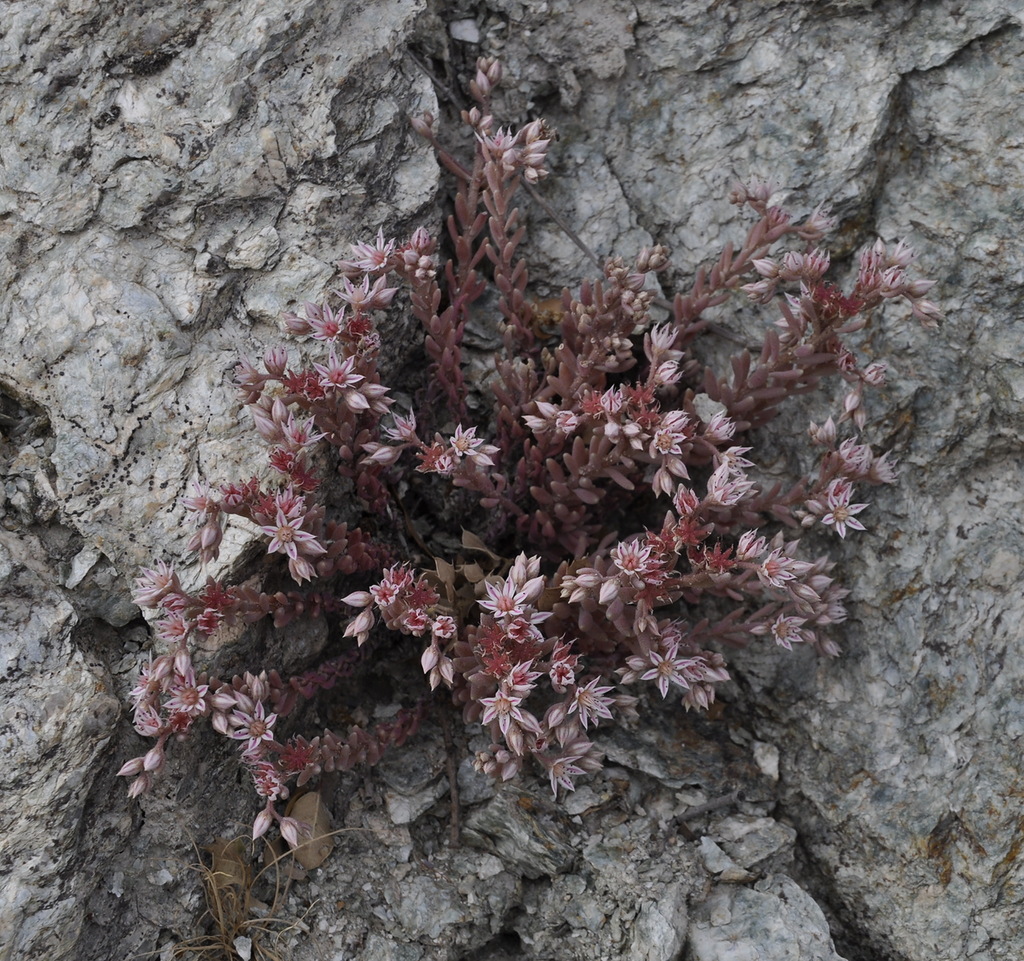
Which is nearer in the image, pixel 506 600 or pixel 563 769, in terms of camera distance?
pixel 506 600

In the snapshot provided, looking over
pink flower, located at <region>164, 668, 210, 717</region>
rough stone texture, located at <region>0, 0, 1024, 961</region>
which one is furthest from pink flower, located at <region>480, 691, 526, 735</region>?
pink flower, located at <region>164, 668, 210, 717</region>

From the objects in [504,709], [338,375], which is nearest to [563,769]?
[504,709]

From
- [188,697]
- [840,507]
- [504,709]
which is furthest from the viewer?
[840,507]

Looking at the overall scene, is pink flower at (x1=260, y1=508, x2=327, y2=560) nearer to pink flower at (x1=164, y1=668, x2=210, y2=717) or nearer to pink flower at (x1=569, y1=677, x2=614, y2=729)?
pink flower at (x1=164, y1=668, x2=210, y2=717)

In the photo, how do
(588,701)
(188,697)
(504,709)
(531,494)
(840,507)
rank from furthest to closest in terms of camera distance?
(531,494), (840,507), (588,701), (188,697), (504,709)

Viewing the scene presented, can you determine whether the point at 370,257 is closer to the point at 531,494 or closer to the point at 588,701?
the point at 531,494

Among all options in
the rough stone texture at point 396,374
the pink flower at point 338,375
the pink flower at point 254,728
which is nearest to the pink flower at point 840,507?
the rough stone texture at point 396,374
